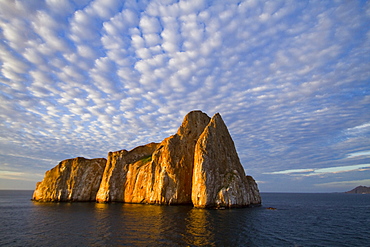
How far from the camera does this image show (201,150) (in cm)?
6612

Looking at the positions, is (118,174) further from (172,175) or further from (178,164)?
(178,164)

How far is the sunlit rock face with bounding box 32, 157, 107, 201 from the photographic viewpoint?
9569 cm

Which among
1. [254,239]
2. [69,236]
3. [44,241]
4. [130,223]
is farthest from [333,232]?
[44,241]

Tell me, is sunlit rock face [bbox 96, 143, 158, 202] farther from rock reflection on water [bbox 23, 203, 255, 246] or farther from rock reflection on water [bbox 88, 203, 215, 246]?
rock reflection on water [bbox 88, 203, 215, 246]

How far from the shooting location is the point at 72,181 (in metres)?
97.1

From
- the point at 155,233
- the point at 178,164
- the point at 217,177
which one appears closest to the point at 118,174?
the point at 178,164

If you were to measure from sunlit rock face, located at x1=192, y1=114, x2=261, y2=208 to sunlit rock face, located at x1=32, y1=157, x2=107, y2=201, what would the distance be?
5713 centimetres

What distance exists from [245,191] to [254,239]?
1405 inches

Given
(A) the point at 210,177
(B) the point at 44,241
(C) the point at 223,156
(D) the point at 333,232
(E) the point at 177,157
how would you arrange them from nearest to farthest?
(B) the point at 44,241
(D) the point at 333,232
(A) the point at 210,177
(C) the point at 223,156
(E) the point at 177,157

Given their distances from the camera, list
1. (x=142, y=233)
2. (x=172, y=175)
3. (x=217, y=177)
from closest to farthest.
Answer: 1. (x=142, y=233)
2. (x=217, y=177)
3. (x=172, y=175)

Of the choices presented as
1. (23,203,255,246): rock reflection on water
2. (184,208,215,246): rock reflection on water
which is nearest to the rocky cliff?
(23,203,255,246): rock reflection on water

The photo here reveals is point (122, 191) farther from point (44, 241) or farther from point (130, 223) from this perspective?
point (44, 241)

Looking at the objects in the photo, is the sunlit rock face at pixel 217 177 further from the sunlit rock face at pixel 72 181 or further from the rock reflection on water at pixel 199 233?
the sunlit rock face at pixel 72 181

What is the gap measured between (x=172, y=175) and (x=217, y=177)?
17612 millimetres
